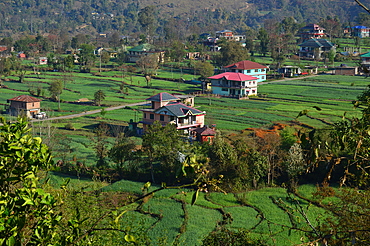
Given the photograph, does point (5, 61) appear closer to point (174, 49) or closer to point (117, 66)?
point (117, 66)

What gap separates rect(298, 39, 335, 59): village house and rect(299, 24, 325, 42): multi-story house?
14374 millimetres

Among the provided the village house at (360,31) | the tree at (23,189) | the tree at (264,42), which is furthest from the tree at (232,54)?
the tree at (23,189)

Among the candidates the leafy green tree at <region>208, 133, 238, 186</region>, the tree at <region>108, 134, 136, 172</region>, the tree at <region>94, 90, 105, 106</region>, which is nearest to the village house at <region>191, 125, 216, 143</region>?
the leafy green tree at <region>208, 133, 238, 186</region>

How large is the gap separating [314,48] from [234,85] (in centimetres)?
4269

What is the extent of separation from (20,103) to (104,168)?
2501 centimetres

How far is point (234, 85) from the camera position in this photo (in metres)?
71.2

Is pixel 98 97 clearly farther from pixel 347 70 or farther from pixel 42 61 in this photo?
pixel 347 70

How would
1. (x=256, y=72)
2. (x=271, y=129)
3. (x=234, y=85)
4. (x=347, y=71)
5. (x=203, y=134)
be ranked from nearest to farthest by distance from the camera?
(x=203, y=134), (x=271, y=129), (x=234, y=85), (x=256, y=72), (x=347, y=71)

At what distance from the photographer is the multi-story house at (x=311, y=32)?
121 metres

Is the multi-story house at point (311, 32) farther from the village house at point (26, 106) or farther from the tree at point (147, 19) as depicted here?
the village house at point (26, 106)

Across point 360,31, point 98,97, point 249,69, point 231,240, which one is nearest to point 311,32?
point 360,31

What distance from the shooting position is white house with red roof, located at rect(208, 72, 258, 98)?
70188 millimetres

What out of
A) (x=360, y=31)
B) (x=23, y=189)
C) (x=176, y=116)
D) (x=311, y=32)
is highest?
(x=360, y=31)

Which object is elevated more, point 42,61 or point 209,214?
point 42,61
